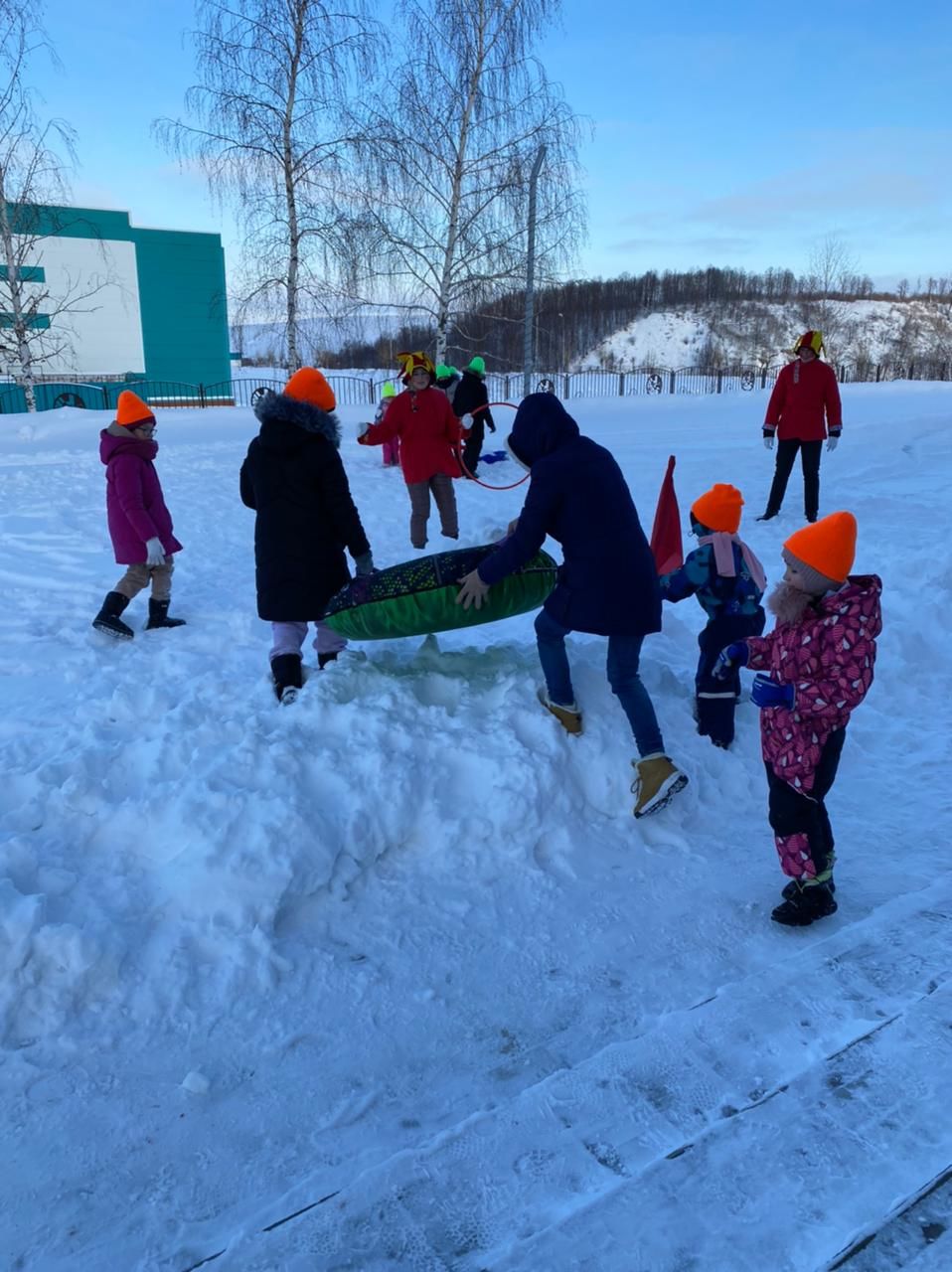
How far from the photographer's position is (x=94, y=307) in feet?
105

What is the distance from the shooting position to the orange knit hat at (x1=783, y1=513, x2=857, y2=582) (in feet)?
8.50

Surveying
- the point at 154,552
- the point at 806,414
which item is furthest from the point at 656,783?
the point at 806,414

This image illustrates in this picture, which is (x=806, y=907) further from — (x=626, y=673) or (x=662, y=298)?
(x=662, y=298)

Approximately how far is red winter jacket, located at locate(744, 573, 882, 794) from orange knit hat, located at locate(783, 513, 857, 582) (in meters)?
0.09

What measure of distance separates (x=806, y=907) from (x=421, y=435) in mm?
5704

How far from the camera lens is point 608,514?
3338 millimetres

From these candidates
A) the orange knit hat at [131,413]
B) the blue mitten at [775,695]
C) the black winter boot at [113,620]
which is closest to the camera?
the blue mitten at [775,695]

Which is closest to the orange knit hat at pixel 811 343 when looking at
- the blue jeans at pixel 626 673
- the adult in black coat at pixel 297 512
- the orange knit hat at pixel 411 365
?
the orange knit hat at pixel 411 365

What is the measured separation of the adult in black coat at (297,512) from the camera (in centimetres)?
389

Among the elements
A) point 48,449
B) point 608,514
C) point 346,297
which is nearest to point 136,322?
point 346,297

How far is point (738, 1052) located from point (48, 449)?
42.9 ft

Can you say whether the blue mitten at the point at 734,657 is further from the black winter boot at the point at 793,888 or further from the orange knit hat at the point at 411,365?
the orange knit hat at the point at 411,365

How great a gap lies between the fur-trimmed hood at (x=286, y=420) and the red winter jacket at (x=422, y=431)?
143 inches

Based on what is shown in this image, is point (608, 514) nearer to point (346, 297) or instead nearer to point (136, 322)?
point (346, 297)
